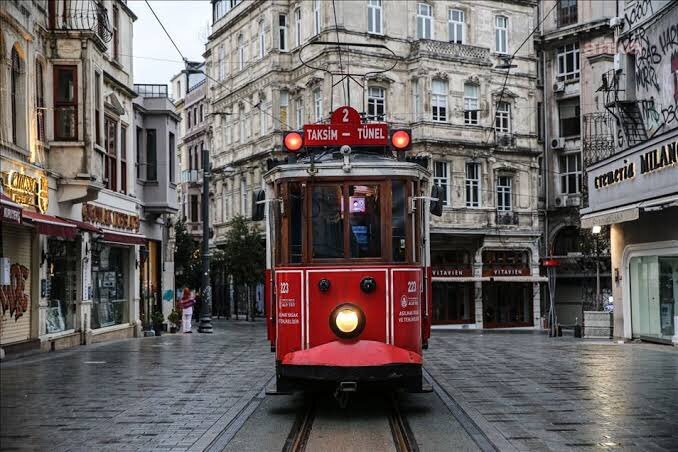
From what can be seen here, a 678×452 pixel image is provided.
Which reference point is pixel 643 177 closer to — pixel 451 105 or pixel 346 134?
pixel 346 134

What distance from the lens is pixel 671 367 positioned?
16.7 meters

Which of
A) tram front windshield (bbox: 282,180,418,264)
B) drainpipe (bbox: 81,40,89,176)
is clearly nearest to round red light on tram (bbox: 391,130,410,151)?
tram front windshield (bbox: 282,180,418,264)

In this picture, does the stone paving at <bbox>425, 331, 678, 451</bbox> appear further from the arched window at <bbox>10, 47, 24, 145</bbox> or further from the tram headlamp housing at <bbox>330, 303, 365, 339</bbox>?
the arched window at <bbox>10, 47, 24, 145</bbox>

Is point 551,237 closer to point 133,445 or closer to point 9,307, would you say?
point 9,307

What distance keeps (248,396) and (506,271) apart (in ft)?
109

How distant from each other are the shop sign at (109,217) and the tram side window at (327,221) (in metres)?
14.6

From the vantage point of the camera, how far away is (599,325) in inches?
1068

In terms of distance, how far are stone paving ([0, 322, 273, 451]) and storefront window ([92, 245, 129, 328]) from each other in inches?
142

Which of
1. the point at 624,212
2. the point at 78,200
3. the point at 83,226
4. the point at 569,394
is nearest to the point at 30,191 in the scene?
the point at 78,200

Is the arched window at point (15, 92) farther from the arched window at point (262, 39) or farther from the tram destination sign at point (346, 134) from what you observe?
the arched window at point (262, 39)

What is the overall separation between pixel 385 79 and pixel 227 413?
1292 inches

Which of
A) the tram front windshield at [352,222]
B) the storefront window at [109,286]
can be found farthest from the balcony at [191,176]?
the tram front windshield at [352,222]

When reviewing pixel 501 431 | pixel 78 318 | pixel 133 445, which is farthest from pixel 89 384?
pixel 78 318

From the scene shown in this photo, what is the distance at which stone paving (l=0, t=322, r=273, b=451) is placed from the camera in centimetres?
910
